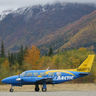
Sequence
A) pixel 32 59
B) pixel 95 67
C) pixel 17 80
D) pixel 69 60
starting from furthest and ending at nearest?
pixel 32 59 < pixel 69 60 < pixel 95 67 < pixel 17 80

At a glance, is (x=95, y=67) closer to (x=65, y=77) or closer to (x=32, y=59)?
(x=65, y=77)

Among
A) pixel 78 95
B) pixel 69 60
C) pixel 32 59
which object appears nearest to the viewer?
pixel 78 95

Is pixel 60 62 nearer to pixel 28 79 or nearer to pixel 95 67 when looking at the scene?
pixel 95 67

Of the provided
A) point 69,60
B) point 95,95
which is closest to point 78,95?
point 95,95

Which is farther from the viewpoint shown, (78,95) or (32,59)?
(32,59)

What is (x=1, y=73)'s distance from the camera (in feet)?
143

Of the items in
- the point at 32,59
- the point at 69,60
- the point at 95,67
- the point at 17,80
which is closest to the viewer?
the point at 17,80

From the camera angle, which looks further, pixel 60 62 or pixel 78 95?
pixel 60 62

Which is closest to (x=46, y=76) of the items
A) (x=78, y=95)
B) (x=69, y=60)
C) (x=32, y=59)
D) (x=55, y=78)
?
(x=55, y=78)

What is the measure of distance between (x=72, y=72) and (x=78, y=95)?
7.07m

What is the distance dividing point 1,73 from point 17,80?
14.8 meters

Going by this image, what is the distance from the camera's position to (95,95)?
23.3 metres

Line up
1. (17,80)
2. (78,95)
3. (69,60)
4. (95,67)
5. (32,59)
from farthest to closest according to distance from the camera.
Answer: (32,59)
(69,60)
(95,67)
(17,80)
(78,95)

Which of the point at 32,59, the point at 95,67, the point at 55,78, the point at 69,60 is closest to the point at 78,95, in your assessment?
the point at 55,78
